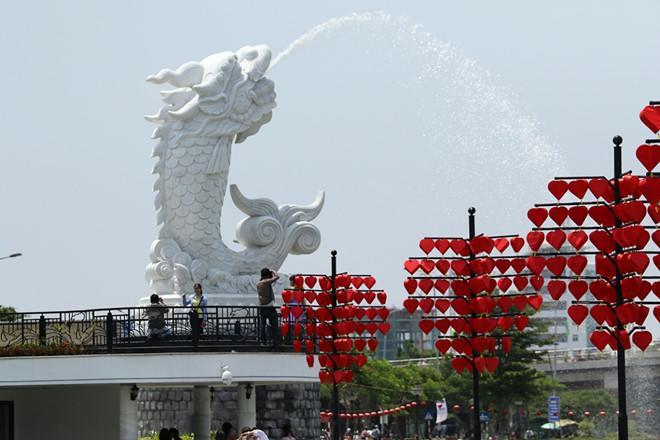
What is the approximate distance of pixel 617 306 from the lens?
18.2 meters

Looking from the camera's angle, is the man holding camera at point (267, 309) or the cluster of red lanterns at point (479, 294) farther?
the man holding camera at point (267, 309)

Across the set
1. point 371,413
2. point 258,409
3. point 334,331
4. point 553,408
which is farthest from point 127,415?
point 371,413

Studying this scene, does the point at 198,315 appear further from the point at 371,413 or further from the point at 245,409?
the point at 371,413

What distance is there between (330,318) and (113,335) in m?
4.59

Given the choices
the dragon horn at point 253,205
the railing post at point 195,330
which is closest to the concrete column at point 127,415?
the railing post at point 195,330

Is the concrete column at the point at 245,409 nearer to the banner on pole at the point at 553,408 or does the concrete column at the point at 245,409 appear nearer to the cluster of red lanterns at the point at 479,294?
the cluster of red lanterns at the point at 479,294

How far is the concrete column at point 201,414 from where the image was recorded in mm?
30469

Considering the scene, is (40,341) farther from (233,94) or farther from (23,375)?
(233,94)

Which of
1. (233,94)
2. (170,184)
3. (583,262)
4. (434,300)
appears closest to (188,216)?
(170,184)

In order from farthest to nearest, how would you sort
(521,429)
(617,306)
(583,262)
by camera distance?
(521,429), (583,262), (617,306)

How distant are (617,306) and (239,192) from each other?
19648 millimetres

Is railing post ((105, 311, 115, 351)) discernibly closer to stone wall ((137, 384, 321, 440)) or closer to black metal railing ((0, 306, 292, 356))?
black metal railing ((0, 306, 292, 356))

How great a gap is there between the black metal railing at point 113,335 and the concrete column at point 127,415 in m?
0.94

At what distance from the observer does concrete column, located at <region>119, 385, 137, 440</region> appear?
27609 millimetres
